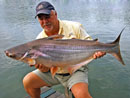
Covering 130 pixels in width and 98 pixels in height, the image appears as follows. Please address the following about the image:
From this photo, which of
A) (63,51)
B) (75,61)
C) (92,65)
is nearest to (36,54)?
(63,51)

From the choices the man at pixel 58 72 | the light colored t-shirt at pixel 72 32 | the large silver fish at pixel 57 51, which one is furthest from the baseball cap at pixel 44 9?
the large silver fish at pixel 57 51

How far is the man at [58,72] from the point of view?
306 centimetres

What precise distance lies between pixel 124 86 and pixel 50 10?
4.13 meters

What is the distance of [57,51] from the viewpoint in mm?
2725

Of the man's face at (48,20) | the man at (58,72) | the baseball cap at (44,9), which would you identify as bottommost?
the man at (58,72)

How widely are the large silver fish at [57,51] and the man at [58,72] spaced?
0.66 feet

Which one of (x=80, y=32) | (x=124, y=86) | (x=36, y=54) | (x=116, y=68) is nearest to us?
(x=36, y=54)

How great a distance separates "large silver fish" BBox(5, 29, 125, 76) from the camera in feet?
8.80

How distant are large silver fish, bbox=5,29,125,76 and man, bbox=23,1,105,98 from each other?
0.66 feet

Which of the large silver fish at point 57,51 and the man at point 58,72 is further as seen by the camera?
the man at point 58,72

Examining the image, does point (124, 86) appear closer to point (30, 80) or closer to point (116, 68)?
point (116, 68)

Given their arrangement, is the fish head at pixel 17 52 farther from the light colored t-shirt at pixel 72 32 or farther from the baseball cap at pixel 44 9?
the light colored t-shirt at pixel 72 32

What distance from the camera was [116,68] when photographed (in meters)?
6.67

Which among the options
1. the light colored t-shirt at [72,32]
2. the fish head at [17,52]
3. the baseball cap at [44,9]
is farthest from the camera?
the light colored t-shirt at [72,32]
